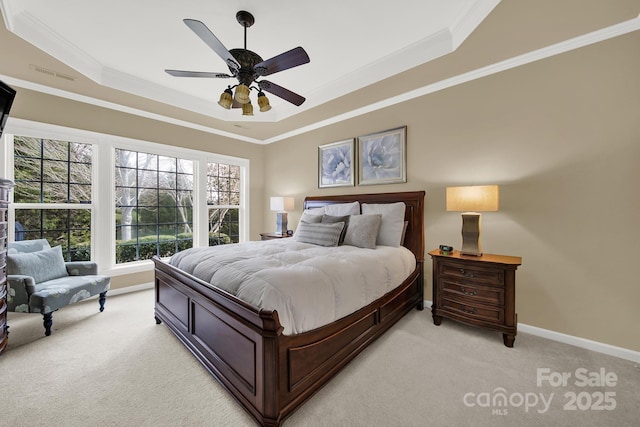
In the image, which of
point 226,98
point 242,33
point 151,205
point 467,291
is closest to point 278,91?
point 226,98

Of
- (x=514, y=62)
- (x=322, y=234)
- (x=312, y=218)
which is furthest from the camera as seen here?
(x=312, y=218)

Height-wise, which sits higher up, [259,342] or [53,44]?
[53,44]

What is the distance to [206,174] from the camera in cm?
455

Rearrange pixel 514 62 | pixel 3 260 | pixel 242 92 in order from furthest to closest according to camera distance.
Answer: pixel 514 62 → pixel 3 260 → pixel 242 92

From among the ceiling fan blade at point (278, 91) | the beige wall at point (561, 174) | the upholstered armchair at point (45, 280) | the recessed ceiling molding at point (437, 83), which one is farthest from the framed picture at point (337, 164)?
the upholstered armchair at point (45, 280)

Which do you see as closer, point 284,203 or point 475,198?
point 475,198

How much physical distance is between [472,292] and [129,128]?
4.97m

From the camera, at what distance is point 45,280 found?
2.70m

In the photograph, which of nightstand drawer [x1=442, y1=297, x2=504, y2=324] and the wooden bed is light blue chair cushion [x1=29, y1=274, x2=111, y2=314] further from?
nightstand drawer [x1=442, y1=297, x2=504, y2=324]

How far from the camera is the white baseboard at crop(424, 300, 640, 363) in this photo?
2.04 m

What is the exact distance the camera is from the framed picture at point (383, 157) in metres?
3.37

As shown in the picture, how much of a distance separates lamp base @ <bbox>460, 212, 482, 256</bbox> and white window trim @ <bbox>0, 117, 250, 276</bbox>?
4124 millimetres

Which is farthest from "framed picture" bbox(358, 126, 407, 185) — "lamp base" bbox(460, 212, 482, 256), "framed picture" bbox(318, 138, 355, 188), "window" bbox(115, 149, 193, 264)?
"window" bbox(115, 149, 193, 264)

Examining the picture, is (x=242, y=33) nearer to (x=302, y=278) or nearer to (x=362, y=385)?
(x=302, y=278)
